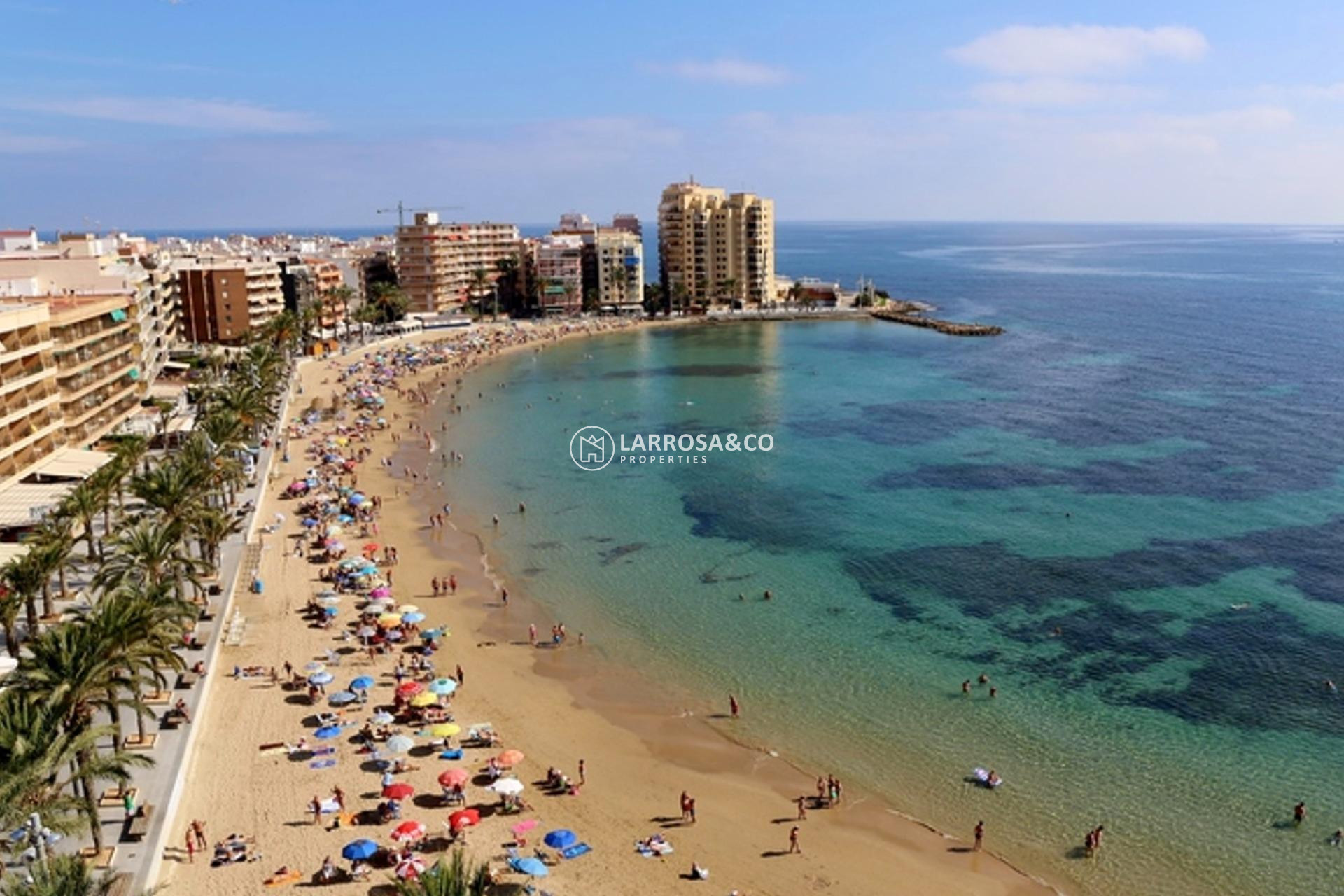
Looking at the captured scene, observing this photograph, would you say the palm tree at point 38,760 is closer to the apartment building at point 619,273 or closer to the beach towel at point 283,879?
the beach towel at point 283,879

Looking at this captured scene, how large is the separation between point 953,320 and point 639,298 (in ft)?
155

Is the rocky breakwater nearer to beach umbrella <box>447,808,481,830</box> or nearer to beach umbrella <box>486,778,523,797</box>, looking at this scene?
beach umbrella <box>486,778,523,797</box>

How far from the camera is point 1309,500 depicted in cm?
5403

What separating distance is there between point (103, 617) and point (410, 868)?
961 centimetres

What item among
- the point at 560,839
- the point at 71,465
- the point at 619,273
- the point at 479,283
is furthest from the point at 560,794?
the point at 619,273

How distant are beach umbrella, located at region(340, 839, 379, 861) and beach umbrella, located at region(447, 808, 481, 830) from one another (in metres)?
2.04

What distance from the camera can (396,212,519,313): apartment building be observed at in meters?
137

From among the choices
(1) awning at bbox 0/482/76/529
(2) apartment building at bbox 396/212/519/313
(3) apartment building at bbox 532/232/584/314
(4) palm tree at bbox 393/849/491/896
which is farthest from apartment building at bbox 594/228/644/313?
(4) palm tree at bbox 393/849/491/896

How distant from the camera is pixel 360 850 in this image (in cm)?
2419

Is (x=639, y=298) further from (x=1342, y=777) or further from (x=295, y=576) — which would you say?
(x=1342, y=777)

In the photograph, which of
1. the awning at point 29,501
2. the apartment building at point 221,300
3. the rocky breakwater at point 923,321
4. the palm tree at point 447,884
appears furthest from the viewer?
the rocky breakwater at point 923,321

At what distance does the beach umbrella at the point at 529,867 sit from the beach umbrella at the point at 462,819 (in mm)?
1999

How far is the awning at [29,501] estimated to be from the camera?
4031 cm

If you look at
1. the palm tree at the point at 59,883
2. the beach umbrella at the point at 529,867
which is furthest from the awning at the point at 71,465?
the palm tree at the point at 59,883
